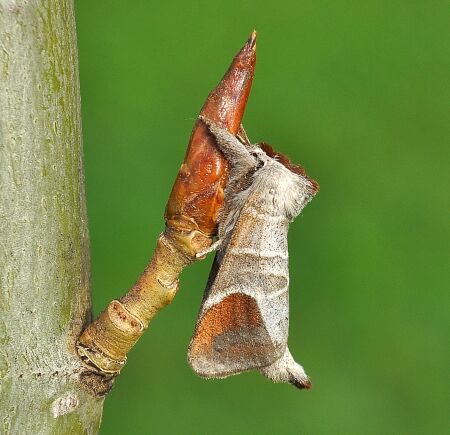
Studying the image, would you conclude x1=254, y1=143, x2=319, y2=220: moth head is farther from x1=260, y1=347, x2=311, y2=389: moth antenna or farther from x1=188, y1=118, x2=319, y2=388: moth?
x1=260, y1=347, x2=311, y2=389: moth antenna

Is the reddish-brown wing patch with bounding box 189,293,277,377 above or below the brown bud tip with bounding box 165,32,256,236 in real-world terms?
below

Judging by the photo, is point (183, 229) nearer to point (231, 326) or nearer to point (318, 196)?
point (231, 326)

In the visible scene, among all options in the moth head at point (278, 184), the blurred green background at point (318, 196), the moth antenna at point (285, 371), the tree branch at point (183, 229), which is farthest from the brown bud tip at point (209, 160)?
the blurred green background at point (318, 196)

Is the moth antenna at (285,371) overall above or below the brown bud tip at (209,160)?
below

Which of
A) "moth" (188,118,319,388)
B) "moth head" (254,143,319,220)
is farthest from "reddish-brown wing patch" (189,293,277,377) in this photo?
"moth head" (254,143,319,220)

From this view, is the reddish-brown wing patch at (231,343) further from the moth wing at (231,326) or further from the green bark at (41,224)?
the green bark at (41,224)

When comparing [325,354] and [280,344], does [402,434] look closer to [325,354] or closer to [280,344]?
[325,354]

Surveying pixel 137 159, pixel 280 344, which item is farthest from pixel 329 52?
pixel 280 344

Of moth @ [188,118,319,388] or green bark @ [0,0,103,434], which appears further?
moth @ [188,118,319,388]
